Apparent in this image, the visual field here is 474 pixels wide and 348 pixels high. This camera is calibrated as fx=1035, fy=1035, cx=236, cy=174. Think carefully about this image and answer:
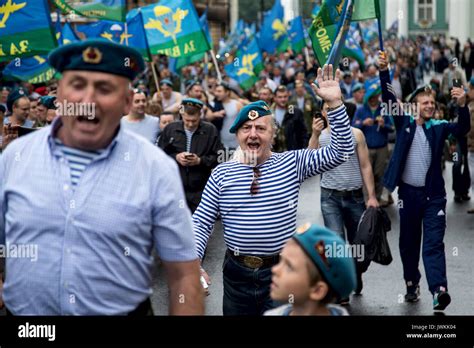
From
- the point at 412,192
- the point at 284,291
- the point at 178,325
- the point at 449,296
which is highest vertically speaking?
the point at 284,291

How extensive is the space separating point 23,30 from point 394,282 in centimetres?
462

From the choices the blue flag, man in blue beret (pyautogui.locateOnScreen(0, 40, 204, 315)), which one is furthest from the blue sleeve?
the blue flag

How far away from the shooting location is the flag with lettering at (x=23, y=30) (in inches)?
419

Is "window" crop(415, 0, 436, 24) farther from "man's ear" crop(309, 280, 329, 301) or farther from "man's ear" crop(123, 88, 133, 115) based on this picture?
"man's ear" crop(309, 280, 329, 301)

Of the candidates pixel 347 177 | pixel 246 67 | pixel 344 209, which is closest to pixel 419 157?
pixel 347 177

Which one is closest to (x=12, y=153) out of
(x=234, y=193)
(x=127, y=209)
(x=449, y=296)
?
(x=127, y=209)

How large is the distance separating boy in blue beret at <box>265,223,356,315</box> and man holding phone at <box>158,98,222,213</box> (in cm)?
617

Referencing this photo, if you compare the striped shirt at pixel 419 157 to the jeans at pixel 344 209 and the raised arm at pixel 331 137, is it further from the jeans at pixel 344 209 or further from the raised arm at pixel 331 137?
the raised arm at pixel 331 137

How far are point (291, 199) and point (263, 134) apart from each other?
433 mm

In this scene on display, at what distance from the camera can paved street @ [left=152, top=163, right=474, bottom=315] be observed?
811cm

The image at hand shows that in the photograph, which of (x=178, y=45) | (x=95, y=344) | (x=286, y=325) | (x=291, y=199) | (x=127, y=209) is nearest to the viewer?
(x=127, y=209)

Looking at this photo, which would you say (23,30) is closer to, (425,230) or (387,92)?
(387,92)

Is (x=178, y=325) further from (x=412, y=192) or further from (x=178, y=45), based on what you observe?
(x=178, y=45)

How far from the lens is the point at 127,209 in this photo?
132 inches
